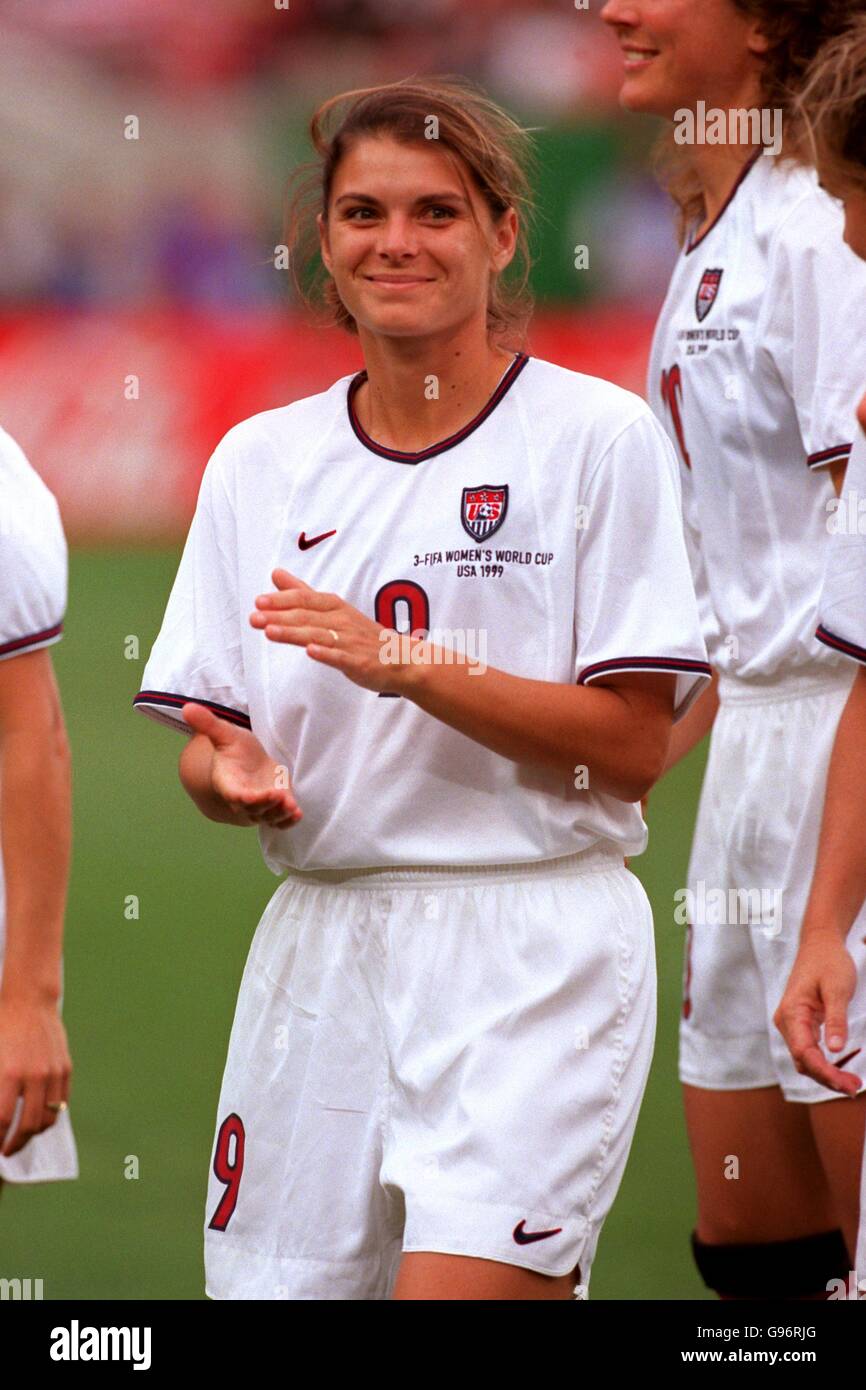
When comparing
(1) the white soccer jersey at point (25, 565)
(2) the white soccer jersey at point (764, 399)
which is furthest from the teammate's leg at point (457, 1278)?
(2) the white soccer jersey at point (764, 399)

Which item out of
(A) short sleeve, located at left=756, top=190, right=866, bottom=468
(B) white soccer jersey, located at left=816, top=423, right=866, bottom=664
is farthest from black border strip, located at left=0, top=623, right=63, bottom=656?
(A) short sleeve, located at left=756, top=190, right=866, bottom=468

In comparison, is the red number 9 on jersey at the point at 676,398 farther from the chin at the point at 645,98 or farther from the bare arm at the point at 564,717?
the bare arm at the point at 564,717

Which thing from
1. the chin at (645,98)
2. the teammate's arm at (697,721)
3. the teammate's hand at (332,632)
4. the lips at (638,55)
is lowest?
the teammate's arm at (697,721)

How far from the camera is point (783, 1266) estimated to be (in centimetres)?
385

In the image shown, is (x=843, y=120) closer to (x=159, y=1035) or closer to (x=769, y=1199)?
(x=769, y=1199)

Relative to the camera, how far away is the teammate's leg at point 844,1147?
346 cm

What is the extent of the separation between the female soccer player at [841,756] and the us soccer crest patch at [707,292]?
0.91 metres

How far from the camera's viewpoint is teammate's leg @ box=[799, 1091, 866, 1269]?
3465mm

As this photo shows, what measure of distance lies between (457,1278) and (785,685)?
1473mm

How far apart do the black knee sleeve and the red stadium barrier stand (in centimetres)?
1265

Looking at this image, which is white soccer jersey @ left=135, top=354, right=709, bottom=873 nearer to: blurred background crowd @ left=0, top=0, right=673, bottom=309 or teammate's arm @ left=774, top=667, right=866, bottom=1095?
teammate's arm @ left=774, top=667, right=866, bottom=1095

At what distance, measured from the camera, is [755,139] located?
3848 mm
